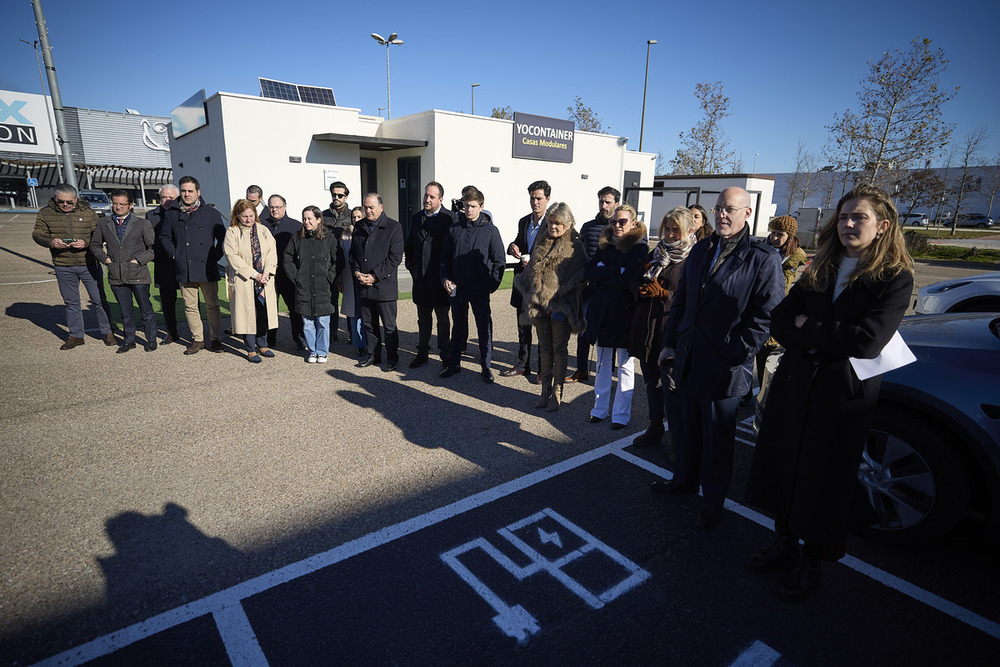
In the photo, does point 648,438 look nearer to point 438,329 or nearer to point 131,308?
point 438,329

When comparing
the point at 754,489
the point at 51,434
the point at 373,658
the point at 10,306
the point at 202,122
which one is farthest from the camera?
the point at 202,122

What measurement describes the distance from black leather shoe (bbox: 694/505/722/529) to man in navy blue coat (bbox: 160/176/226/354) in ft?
21.0

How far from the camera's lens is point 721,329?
3.12 metres

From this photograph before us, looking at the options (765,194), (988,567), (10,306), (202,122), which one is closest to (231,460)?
(988,567)

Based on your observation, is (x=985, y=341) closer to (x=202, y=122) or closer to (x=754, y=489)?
(x=754, y=489)

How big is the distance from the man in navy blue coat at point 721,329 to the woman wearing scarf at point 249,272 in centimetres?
543

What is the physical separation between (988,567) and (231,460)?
512cm

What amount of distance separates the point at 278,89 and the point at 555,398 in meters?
16.1

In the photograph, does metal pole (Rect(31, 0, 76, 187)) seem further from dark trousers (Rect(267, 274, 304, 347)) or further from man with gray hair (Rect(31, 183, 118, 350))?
dark trousers (Rect(267, 274, 304, 347))

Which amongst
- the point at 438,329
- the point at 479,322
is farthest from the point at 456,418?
the point at 438,329

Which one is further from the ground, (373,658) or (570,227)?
(570,227)

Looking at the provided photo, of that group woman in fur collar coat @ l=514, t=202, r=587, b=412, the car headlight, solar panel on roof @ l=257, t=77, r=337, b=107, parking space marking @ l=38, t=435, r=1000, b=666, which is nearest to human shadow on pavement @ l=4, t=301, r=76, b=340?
parking space marking @ l=38, t=435, r=1000, b=666

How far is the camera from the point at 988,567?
302cm

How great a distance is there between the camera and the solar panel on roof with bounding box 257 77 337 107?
16281 millimetres
